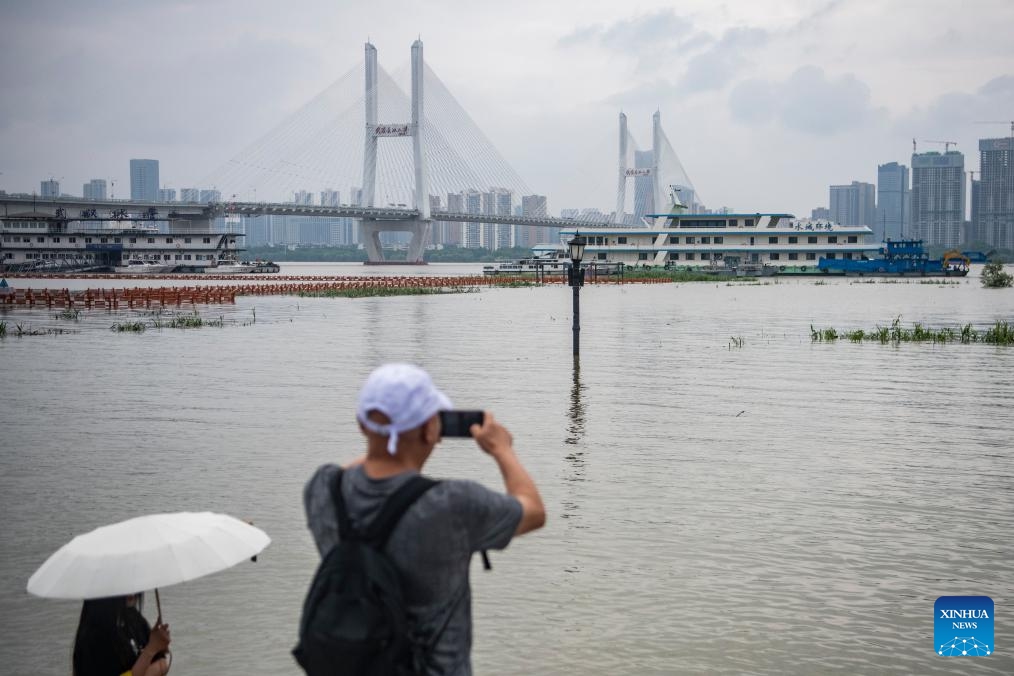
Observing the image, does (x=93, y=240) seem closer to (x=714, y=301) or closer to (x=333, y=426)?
(x=714, y=301)

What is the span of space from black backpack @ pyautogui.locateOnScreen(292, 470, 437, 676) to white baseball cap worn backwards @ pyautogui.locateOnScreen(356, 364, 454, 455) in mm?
193

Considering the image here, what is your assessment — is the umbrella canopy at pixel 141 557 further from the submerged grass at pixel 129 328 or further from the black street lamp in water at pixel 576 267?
the submerged grass at pixel 129 328

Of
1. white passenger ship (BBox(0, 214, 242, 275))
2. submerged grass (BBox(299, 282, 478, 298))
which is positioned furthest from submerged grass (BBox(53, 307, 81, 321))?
white passenger ship (BBox(0, 214, 242, 275))

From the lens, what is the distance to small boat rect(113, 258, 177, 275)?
106875 mm

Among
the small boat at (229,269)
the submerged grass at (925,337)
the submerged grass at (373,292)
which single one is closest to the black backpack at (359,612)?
the submerged grass at (925,337)

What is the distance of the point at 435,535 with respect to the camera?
10.3 feet

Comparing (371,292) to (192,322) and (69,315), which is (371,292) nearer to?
(69,315)

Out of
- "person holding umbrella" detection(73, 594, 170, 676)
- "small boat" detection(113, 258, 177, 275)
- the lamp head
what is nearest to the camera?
"person holding umbrella" detection(73, 594, 170, 676)

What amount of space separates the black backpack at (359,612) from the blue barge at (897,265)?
93394 mm

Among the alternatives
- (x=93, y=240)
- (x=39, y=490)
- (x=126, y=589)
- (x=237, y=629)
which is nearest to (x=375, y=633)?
(x=126, y=589)

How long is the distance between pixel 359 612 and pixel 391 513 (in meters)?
0.28

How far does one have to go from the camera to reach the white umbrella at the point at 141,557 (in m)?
4.58

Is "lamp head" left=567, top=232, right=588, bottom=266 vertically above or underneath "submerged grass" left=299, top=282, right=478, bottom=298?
above

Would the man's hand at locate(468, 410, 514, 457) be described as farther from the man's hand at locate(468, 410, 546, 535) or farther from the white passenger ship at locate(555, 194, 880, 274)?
the white passenger ship at locate(555, 194, 880, 274)
